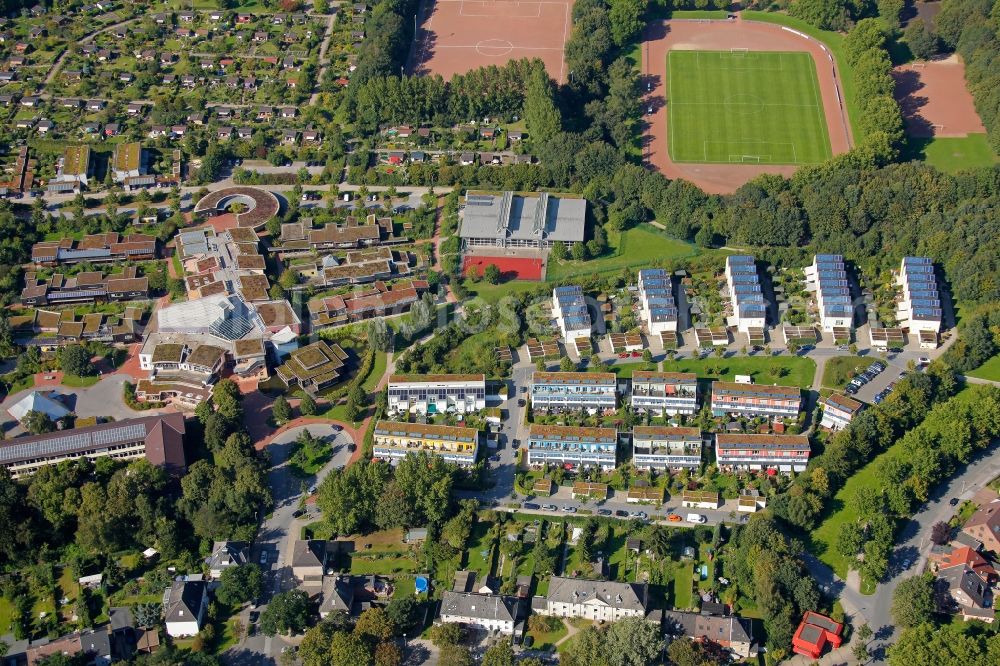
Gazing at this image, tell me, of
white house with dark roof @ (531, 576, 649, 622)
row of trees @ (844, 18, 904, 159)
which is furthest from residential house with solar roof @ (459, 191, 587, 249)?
white house with dark roof @ (531, 576, 649, 622)

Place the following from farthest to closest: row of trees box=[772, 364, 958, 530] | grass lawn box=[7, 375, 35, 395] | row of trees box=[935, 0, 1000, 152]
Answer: row of trees box=[935, 0, 1000, 152], grass lawn box=[7, 375, 35, 395], row of trees box=[772, 364, 958, 530]

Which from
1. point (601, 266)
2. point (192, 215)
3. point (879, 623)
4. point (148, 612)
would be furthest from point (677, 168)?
point (148, 612)

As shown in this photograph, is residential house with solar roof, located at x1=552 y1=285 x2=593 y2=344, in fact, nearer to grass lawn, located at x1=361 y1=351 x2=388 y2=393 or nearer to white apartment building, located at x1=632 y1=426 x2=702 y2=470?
white apartment building, located at x1=632 y1=426 x2=702 y2=470

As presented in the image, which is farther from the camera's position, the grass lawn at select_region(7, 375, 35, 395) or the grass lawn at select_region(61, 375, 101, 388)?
the grass lawn at select_region(61, 375, 101, 388)

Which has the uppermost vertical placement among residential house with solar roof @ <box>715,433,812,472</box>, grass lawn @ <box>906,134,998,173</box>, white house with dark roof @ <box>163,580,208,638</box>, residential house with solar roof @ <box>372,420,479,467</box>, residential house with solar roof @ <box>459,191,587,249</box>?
grass lawn @ <box>906,134,998,173</box>

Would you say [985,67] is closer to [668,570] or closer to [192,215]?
[668,570]

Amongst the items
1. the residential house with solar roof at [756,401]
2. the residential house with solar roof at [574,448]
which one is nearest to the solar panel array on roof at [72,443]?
the residential house with solar roof at [574,448]
